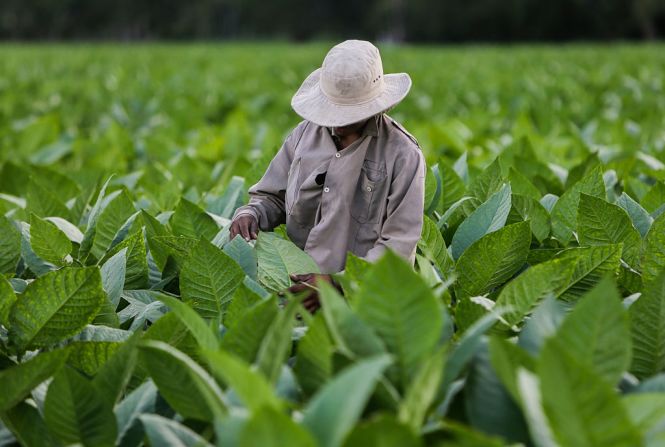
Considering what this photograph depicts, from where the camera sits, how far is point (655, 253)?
2.04m

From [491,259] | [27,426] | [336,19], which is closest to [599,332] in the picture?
[491,259]

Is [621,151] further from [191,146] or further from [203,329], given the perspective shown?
[203,329]

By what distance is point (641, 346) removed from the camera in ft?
5.29

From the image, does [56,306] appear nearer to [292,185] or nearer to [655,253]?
[292,185]

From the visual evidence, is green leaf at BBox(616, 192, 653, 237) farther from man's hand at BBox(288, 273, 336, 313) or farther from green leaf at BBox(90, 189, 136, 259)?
green leaf at BBox(90, 189, 136, 259)

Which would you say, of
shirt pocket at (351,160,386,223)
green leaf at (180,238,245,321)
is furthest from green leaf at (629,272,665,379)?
green leaf at (180,238,245,321)

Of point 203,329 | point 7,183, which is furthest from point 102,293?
point 7,183

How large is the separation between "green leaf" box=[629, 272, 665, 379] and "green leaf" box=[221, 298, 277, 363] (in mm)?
669

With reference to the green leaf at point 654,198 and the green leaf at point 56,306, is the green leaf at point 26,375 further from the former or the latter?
the green leaf at point 654,198

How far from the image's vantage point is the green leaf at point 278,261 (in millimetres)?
1962

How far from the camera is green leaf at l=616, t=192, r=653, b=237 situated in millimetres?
2379

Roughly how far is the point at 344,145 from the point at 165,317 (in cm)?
62

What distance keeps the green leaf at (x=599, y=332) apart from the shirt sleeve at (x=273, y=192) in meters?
0.99

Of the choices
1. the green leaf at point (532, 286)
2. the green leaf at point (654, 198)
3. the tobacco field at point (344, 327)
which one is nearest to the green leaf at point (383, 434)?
the tobacco field at point (344, 327)
